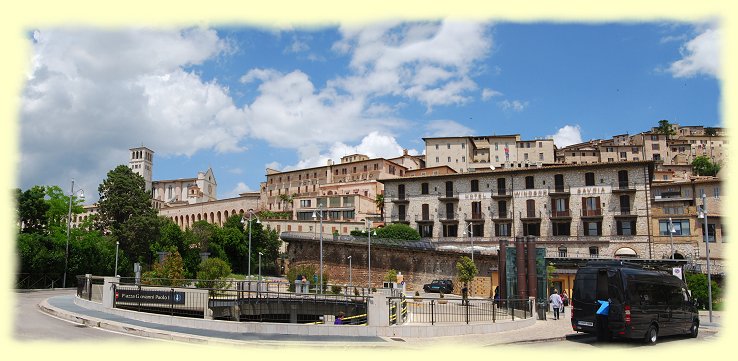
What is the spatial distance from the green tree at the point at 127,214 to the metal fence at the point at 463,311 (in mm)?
47082

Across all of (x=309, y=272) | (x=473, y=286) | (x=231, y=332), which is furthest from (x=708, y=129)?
(x=231, y=332)

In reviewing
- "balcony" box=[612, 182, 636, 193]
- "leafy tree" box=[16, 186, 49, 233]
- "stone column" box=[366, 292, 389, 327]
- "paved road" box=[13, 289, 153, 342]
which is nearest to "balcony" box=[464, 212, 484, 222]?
"balcony" box=[612, 182, 636, 193]

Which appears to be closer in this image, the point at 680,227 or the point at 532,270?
the point at 532,270

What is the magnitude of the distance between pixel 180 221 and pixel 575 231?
92.4 meters

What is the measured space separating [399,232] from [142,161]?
12351 cm

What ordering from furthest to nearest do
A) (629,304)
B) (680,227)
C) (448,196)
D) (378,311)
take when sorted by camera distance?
(448,196)
(680,227)
(378,311)
(629,304)

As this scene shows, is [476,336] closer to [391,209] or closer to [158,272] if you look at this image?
[158,272]

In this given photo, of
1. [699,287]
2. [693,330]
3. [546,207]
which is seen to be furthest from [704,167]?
[693,330]

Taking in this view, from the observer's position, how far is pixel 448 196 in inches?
2726

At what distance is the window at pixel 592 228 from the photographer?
198ft

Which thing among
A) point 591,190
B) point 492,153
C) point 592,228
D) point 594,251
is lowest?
point 594,251

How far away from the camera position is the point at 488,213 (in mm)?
66312

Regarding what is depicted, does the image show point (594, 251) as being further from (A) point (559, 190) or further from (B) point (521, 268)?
(B) point (521, 268)

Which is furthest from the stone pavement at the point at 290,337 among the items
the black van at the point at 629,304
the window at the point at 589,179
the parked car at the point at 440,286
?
the window at the point at 589,179
